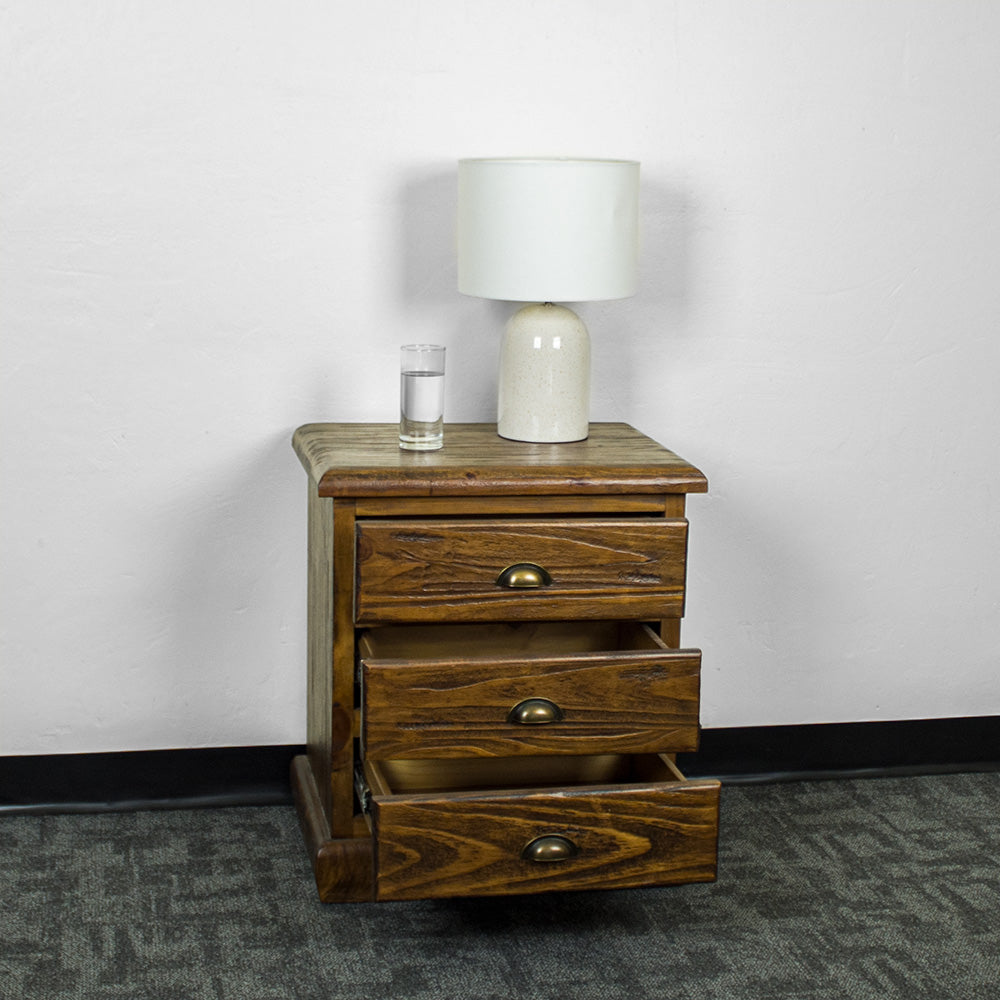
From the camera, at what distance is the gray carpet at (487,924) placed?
1657 mm

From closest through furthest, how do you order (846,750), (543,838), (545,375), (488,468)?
(543,838) < (488,468) < (545,375) < (846,750)

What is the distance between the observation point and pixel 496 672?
166cm

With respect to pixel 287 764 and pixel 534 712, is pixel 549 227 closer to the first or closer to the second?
pixel 534 712

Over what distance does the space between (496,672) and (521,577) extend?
0.13 meters

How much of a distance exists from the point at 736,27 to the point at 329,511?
0.98m

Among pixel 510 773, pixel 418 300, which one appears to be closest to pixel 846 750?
pixel 510 773

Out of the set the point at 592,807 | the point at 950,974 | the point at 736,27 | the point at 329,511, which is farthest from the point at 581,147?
the point at 950,974

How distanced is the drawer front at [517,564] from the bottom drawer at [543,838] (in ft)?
0.75

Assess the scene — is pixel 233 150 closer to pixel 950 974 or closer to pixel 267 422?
pixel 267 422

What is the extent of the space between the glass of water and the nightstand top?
0.07ft

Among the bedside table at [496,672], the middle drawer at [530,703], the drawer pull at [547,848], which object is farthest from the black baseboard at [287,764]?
the drawer pull at [547,848]

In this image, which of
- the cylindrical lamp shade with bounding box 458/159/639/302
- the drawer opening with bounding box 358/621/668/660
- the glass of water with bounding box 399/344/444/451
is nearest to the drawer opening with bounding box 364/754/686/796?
the drawer opening with bounding box 358/621/668/660

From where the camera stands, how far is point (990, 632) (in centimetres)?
235

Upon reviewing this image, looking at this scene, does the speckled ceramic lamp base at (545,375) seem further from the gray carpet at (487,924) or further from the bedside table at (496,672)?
the gray carpet at (487,924)
